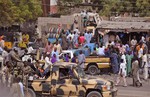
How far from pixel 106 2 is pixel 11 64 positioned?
147 feet

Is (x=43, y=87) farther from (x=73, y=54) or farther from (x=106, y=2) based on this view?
(x=106, y=2)

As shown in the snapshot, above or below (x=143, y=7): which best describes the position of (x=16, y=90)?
below

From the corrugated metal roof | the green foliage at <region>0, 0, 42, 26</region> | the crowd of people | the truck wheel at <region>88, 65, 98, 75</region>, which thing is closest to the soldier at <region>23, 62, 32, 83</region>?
the crowd of people

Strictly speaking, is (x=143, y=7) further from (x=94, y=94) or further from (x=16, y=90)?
(x=16, y=90)

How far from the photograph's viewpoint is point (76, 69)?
1591cm

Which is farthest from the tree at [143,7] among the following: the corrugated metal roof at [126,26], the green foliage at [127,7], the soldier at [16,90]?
the soldier at [16,90]

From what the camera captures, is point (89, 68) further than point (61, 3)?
No

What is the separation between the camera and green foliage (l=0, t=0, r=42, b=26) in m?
42.0

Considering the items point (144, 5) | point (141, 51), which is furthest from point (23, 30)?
Answer: point (141, 51)

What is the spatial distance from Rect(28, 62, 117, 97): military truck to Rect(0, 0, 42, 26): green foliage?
25.3 m

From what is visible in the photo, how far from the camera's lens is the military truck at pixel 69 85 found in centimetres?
1566

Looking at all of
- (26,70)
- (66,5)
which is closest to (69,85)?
(26,70)

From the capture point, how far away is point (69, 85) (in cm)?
1567

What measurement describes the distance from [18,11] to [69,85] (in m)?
34.5
